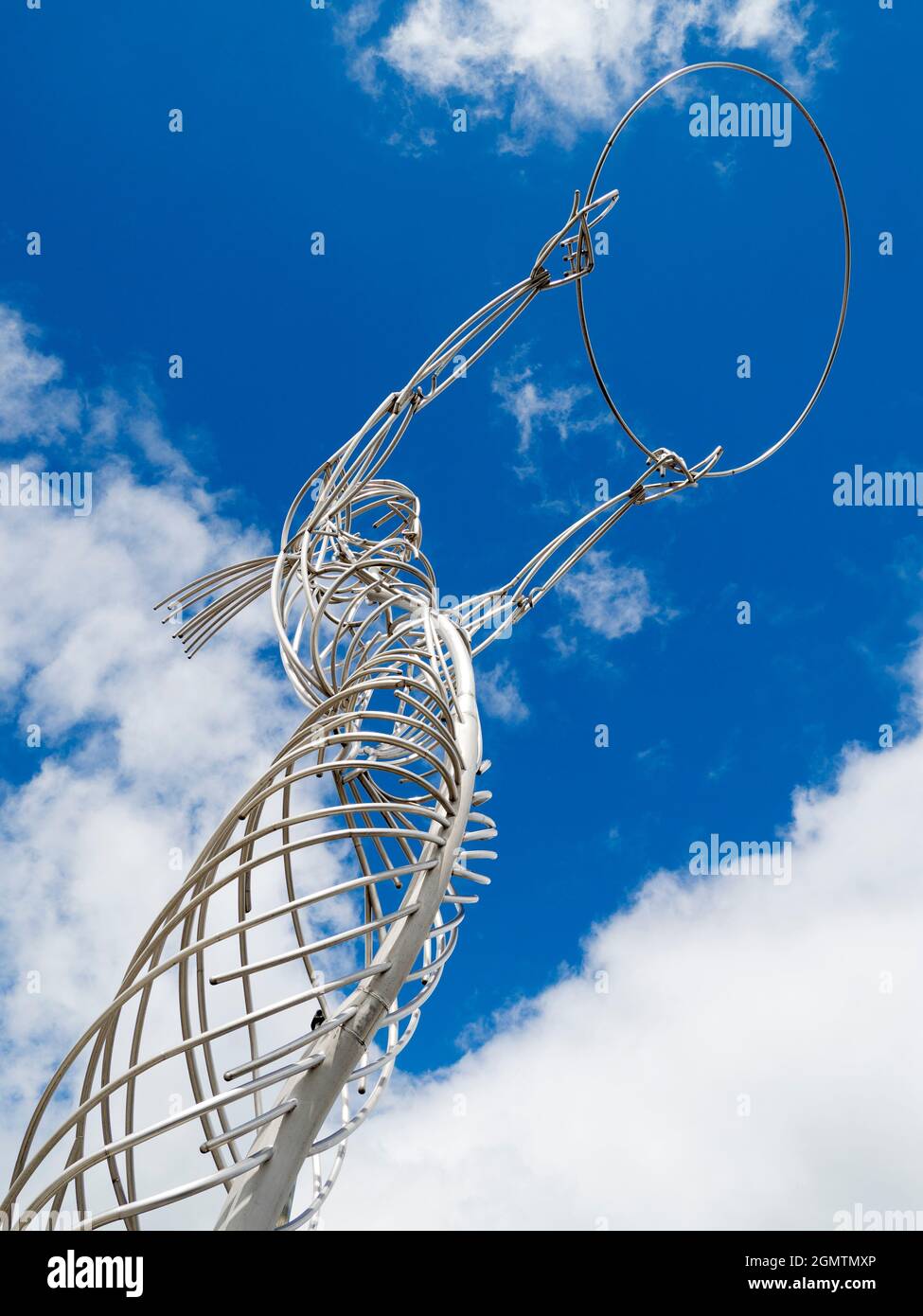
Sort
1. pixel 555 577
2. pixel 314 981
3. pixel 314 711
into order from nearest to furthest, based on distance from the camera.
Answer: pixel 314 981
pixel 314 711
pixel 555 577

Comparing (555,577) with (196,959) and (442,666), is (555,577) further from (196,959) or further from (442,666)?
(196,959)

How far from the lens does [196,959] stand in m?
7.31

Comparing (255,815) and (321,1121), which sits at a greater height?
(255,815)

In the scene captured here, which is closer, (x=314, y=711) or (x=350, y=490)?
(x=314, y=711)

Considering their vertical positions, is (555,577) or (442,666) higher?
(555,577)

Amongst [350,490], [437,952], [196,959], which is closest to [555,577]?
[350,490]

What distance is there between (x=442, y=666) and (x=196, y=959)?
327 centimetres
